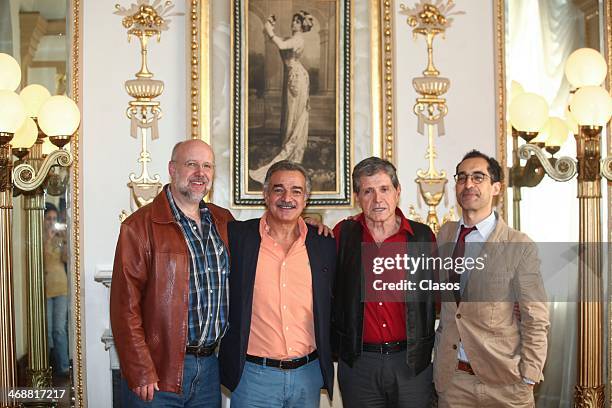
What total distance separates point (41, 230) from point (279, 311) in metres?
2.02

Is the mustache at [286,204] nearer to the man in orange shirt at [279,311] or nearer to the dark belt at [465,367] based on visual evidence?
the man in orange shirt at [279,311]

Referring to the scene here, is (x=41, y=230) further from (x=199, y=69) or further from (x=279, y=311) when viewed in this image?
(x=279, y=311)

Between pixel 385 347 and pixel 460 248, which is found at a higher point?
pixel 460 248

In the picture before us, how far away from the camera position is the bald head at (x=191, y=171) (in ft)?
10.2

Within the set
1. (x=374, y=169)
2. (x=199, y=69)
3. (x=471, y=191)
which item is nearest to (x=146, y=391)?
(x=374, y=169)

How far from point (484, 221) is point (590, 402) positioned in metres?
1.75

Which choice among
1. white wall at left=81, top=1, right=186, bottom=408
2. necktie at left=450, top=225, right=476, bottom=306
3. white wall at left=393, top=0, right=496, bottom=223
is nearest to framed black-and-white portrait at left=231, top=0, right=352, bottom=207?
white wall at left=393, top=0, right=496, bottom=223

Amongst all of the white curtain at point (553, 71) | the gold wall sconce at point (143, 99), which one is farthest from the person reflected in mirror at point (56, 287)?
the white curtain at point (553, 71)

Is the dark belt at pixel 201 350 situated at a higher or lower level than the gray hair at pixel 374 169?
lower

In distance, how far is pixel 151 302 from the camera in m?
3.01

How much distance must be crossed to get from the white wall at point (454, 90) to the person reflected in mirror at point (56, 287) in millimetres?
2095

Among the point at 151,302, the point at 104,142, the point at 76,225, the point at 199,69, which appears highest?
the point at 199,69

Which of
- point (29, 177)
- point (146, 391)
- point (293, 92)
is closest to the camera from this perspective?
point (146, 391)

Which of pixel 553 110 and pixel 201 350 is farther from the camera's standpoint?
pixel 553 110
